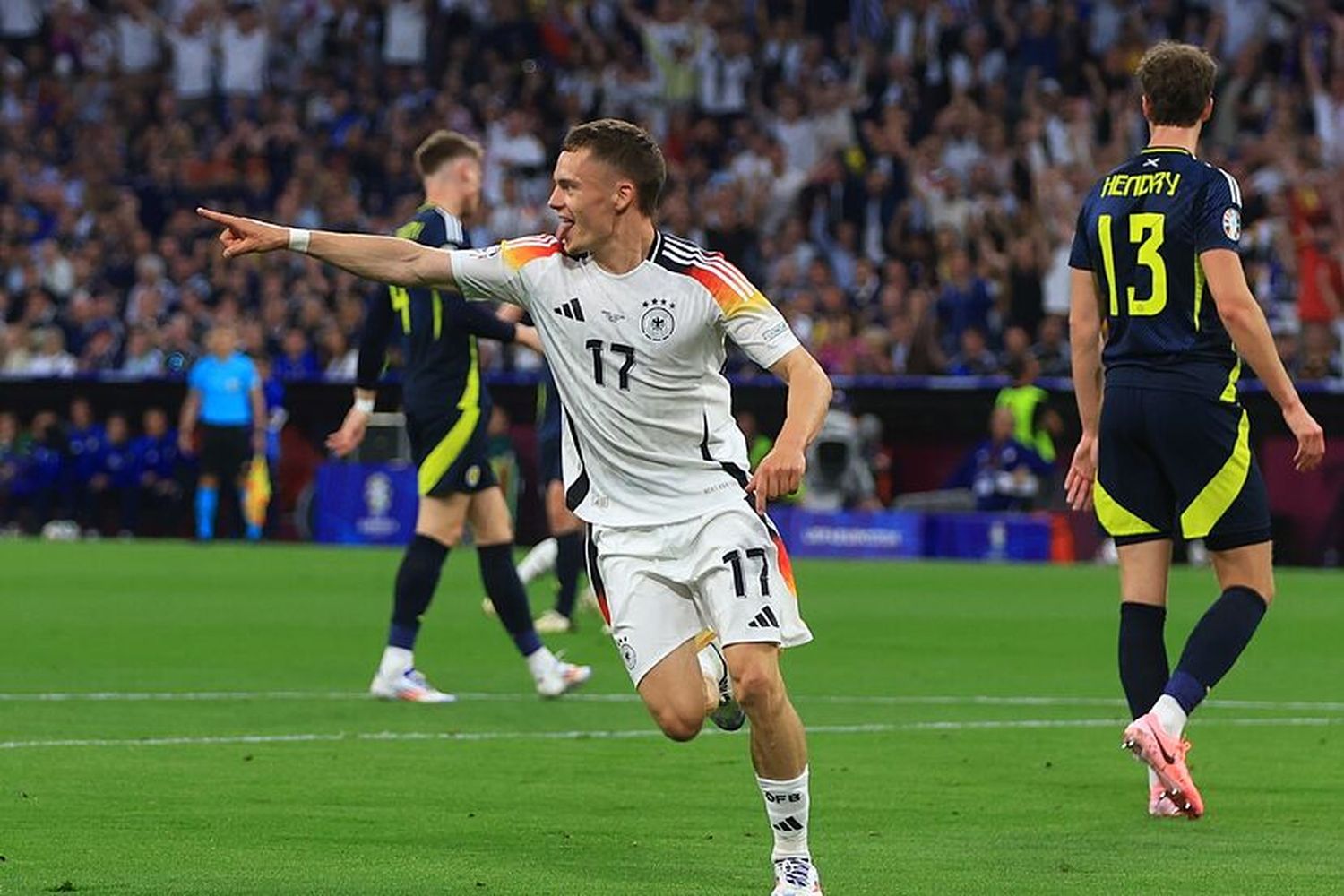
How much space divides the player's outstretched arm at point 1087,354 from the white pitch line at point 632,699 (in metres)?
3.59

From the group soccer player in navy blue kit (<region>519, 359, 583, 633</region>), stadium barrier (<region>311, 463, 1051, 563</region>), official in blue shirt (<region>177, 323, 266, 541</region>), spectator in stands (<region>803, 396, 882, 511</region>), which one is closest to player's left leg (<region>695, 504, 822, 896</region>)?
soccer player in navy blue kit (<region>519, 359, 583, 633</region>)

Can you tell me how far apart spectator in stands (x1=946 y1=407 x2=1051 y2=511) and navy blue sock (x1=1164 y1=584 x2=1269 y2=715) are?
15.8 m

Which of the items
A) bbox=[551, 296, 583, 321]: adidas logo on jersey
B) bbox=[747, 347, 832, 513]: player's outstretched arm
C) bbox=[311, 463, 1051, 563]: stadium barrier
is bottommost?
bbox=[311, 463, 1051, 563]: stadium barrier

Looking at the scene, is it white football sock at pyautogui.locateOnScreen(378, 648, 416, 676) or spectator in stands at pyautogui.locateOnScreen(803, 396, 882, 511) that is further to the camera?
spectator in stands at pyautogui.locateOnScreen(803, 396, 882, 511)

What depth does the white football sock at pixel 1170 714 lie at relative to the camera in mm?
8180

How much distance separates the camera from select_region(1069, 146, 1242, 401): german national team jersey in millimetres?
8492

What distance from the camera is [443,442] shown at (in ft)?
40.4

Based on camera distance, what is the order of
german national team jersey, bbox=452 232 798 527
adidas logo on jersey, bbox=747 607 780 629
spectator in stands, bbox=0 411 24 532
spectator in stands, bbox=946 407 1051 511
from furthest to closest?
spectator in stands, bbox=0 411 24 532 < spectator in stands, bbox=946 407 1051 511 < german national team jersey, bbox=452 232 798 527 < adidas logo on jersey, bbox=747 607 780 629

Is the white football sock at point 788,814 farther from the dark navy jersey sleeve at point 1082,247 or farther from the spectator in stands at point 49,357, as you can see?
the spectator in stands at point 49,357

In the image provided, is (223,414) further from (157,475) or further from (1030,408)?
→ (1030,408)

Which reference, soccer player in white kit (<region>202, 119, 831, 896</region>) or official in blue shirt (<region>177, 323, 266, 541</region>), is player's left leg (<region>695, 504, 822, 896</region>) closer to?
soccer player in white kit (<region>202, 119, 831, 896</region>)

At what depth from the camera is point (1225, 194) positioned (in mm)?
8445

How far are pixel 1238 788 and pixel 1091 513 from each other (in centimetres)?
1542

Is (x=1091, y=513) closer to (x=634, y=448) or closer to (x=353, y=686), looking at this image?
(x=353, y=686)
